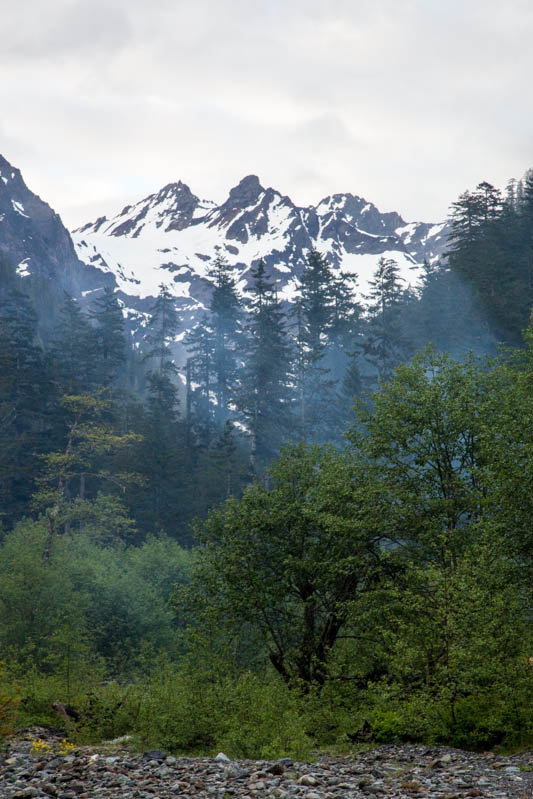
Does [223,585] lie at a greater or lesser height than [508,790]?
greater

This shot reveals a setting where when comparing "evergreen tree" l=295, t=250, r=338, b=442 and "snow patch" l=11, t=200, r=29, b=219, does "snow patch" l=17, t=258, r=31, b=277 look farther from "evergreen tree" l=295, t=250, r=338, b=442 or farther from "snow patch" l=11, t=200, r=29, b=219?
"evergreen tree" l=295, t=250, r=338, b=442

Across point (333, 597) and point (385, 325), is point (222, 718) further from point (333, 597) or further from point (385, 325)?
point (385, 325)

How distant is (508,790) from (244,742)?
606 cm

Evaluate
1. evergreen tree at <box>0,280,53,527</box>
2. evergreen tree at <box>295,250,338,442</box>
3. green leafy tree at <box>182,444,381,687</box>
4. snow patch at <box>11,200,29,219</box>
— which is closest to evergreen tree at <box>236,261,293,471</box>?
evergreen tree at <box>295,250,338,442</box>

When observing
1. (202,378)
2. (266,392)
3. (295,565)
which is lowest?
(295,565)

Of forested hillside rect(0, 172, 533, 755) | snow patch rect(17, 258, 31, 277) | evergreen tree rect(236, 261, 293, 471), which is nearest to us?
forested hillside rect(0, 172, 533, 755)

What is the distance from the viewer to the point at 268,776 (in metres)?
11.3

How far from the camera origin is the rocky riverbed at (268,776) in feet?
32.9

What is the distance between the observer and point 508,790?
1010 cm

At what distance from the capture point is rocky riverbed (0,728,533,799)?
32.9ft

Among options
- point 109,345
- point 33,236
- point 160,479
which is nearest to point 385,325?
point 160,479

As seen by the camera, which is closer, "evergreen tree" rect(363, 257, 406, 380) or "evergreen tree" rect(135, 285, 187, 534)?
"evergreen tree" rect(135, 285, 187, 534)

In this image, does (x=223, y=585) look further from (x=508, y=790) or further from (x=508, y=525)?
(x=508, y=790)

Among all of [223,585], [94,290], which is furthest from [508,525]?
[94,290]
